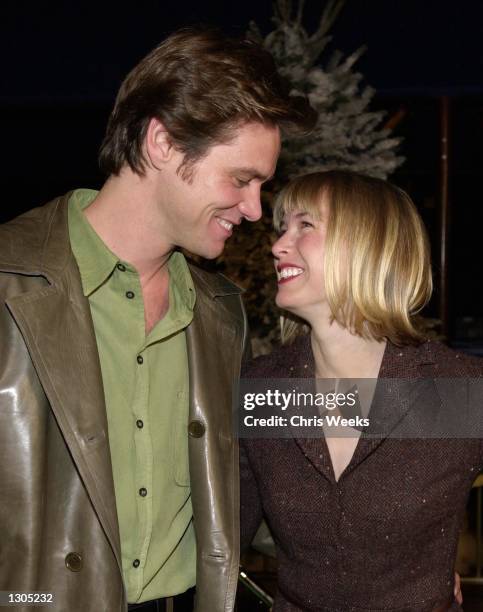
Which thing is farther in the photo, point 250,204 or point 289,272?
point 289,272

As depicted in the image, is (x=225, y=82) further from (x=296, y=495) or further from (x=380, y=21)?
(x=380, y=21)

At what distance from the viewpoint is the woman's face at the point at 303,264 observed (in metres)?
2.21

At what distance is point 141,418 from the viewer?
1.92 metres

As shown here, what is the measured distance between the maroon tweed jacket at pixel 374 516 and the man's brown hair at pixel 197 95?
2.35 feet

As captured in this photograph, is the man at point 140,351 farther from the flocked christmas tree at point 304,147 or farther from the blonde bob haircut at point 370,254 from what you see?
the flocked christmas tree at point 304,147

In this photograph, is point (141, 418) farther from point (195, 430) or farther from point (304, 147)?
point (304, 147)

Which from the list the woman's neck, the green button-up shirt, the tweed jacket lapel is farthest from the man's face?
the tweed jacket lapel

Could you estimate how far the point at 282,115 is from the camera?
2.11 metres

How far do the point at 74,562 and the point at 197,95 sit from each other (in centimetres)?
106

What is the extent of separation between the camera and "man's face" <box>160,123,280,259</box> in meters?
2.03

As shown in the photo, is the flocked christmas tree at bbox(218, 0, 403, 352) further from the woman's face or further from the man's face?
the man's face

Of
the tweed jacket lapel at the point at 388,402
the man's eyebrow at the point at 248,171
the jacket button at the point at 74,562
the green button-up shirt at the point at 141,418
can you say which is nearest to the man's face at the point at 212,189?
the man's eyebrow at the point at 248,171

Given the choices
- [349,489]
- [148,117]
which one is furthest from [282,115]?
[349,489]

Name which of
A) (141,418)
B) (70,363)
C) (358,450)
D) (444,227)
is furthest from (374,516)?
(444,227)
